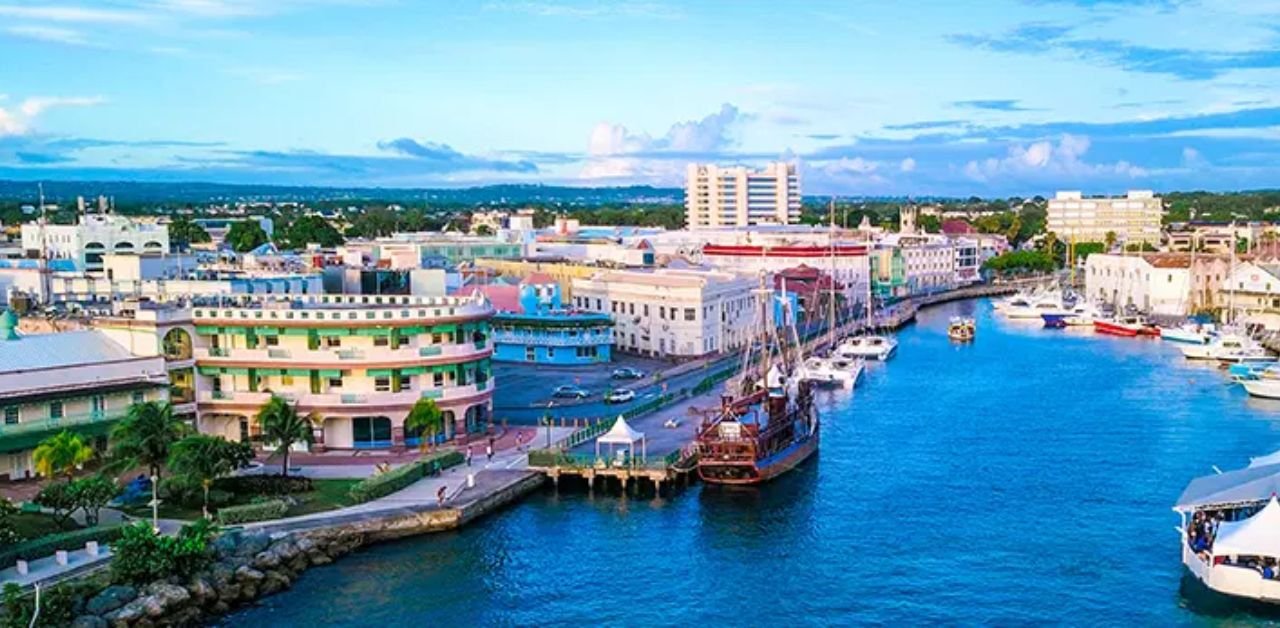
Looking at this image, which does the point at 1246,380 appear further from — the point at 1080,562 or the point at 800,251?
the point at 800,251

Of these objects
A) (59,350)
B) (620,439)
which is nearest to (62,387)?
(59,350)

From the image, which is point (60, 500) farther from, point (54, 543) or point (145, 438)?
point (145, 438)

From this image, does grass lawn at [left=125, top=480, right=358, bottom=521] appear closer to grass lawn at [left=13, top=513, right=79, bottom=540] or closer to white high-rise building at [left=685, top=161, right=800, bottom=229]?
grass lawn at [left=13, top=513, right=79, bottom=540]

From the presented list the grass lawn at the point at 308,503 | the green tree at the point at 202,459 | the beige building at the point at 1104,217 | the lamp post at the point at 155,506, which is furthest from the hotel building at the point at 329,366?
the beige building at the point at 1104,217

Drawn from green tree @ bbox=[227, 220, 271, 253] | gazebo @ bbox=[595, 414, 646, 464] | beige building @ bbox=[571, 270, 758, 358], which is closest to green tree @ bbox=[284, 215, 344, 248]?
green tree @ bbox=[227, 220, 271, 253]

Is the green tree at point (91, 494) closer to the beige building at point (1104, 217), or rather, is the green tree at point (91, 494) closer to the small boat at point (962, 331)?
the small boat at point (962, 331)

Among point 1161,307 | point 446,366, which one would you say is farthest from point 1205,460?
point 1161,307
